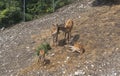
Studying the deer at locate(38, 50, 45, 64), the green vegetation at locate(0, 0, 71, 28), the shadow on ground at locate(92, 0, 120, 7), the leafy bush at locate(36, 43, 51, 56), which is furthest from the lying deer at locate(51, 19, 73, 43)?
the green vegetation at locate(0, 0, 71, 28)

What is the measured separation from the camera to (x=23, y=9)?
17.3 m

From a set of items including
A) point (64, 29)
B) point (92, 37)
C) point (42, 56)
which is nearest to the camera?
point (42, 56)

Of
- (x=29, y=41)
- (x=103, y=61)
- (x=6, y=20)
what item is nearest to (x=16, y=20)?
(x=6, y=20)

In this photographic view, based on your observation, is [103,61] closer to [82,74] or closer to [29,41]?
[82,74]

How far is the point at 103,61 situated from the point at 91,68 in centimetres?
42

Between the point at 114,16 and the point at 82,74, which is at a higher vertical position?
the point at 114,16

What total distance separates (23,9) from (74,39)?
4672 millimetres

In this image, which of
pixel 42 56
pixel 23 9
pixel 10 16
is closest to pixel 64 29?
pixel 42 56

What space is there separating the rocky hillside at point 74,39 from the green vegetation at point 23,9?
60cm

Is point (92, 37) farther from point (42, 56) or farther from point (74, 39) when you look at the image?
point (42, 56)

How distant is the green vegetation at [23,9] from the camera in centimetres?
1677

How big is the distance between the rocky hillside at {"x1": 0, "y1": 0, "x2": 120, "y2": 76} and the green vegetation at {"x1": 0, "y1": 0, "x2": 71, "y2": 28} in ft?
1.98

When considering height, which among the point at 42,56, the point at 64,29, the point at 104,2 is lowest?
the point at 42,56

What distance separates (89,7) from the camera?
15.9 meters
